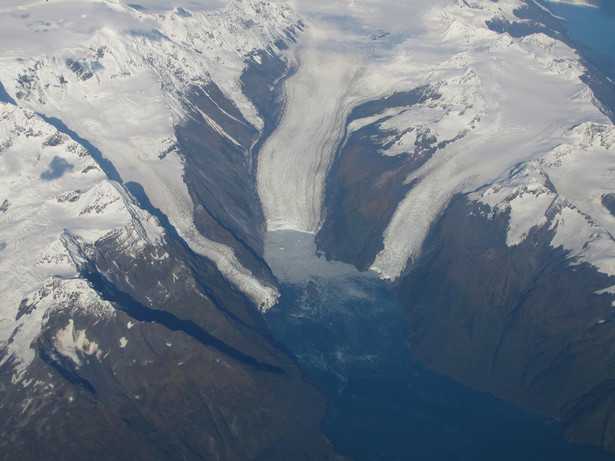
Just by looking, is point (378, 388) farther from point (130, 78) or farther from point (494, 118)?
point (130, 78)

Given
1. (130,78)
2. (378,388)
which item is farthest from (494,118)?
(130,78)

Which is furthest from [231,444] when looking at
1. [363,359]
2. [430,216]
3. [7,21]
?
[7,21]

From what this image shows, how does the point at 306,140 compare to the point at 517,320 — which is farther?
the point at 306,140

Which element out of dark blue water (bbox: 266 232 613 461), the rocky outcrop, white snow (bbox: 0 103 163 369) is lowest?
dark blue water (bbox: 266 232 613 461)

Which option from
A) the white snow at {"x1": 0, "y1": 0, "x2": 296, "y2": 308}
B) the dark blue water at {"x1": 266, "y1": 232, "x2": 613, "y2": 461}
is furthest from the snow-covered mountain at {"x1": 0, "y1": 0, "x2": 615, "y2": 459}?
the dark blue water at {"x1": 266, "y1": 232, "x2": 613, "y2": 461}

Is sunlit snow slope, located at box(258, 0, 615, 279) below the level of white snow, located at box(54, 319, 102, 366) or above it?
above

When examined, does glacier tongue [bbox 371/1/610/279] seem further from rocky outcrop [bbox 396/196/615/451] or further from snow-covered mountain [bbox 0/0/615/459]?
rocky outcrop [bbox 396/196/615/451]
